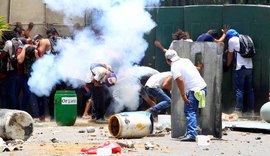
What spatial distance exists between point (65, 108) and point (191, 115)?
4.15m

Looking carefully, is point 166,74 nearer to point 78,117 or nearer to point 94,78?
point 94,78

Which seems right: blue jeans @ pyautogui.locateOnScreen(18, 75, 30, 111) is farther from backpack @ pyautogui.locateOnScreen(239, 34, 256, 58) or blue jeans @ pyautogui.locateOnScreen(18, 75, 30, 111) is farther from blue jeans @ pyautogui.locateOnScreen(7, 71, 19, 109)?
backpack @ pyautogui.locateOnScreen(239, 34, 256, 58)

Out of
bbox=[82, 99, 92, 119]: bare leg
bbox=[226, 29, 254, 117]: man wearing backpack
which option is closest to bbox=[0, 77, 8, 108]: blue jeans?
bbox=[82, 99, 92, 119]: bare leg

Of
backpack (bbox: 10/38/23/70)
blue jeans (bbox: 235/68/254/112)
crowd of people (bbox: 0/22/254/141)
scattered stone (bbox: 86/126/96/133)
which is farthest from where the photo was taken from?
blue jeans (bbox: 235/68/254/112)

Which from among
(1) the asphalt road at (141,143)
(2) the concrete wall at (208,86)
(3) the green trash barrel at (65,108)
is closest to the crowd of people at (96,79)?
(3) the green trash barrel at (65,108)

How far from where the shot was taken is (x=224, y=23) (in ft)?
61.7

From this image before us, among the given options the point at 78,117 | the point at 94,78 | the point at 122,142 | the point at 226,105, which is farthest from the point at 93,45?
the point at 122,142

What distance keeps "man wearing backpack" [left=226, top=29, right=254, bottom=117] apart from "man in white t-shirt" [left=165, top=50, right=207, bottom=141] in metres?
4.23

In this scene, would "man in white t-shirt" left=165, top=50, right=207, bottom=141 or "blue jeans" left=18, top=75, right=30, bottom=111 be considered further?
"blue jeans" left=18, top=75, right=30, bottom=111

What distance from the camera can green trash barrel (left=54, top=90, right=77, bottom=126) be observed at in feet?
57.2

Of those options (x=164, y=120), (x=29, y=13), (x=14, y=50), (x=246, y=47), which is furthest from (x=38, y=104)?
(x=246, y=47)

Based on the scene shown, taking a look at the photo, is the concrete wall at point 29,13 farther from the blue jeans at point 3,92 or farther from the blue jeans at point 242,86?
the blue jeans at point 242,86

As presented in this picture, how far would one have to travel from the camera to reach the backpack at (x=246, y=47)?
1816 cm

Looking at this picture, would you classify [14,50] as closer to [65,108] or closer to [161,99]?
[65,108]
